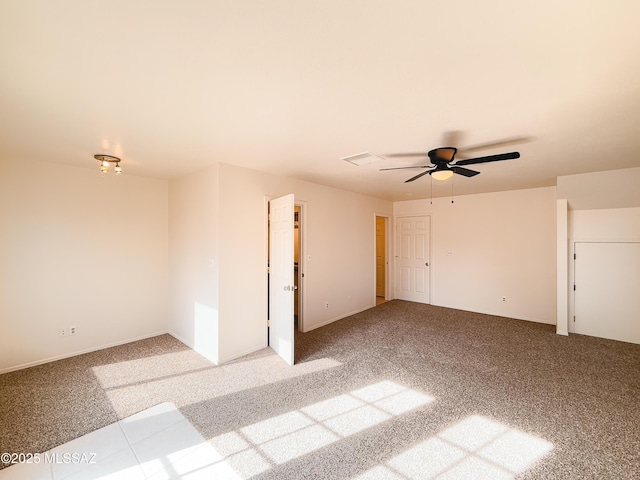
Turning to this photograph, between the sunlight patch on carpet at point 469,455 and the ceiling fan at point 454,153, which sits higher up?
the ceiling fan at point 454,153

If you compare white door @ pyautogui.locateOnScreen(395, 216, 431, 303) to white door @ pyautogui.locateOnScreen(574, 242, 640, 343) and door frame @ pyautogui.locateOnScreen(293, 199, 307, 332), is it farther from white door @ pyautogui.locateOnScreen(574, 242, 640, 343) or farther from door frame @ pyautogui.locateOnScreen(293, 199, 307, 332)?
door frame @ pyautogui.locateOnScreen(293, 199, 307, 332)

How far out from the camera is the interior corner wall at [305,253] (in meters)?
3.59

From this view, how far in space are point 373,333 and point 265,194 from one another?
2.80m

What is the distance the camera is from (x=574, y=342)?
4105mm

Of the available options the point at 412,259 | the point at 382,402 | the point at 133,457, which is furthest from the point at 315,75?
the point at 412,259

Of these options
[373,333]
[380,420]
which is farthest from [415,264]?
[380,420]

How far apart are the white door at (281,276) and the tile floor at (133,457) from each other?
4.80ft

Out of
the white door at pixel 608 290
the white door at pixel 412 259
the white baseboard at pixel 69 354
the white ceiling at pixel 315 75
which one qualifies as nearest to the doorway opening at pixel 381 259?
the white door at pixel 412 259

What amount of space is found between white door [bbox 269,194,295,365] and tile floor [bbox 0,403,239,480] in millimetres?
1463

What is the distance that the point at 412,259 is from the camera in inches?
267

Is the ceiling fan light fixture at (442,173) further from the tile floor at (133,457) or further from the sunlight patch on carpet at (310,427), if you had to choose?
the tile floor at (133,457)

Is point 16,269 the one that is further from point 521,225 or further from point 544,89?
point 521,225

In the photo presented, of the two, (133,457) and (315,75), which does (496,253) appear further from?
(133,457)

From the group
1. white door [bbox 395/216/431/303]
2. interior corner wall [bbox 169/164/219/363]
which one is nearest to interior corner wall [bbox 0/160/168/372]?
interior corner wall [bbox 169/164/219/363]
